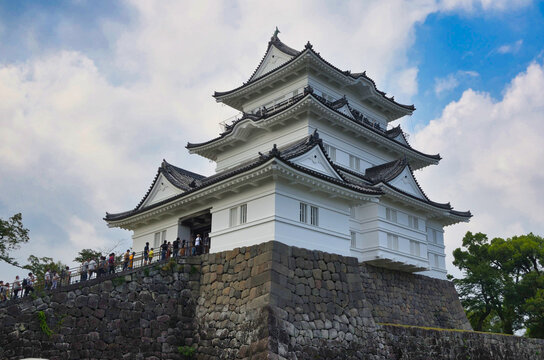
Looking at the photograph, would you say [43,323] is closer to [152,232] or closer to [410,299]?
[152,232]

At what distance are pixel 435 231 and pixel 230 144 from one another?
43.2 feet

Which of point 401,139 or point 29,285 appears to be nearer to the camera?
point 29,285

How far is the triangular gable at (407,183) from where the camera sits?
24.3m

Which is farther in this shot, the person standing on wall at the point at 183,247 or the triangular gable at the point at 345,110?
the triangular gable at the point at 345,110

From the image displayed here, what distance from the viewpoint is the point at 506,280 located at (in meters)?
35.0

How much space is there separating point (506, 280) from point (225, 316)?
86.3 feet

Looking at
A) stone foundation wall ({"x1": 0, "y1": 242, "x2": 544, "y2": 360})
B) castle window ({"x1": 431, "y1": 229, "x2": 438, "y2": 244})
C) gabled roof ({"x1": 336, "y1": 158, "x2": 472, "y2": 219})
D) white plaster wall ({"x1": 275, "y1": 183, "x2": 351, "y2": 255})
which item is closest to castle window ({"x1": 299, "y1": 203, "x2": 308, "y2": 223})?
white plaster wall ({"x1": 275, "y1": 183, "x2": 351, "y2": 255})

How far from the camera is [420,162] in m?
30.7

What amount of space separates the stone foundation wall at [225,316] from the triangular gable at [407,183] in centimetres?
714

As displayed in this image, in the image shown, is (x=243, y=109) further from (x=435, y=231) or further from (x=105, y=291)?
(x=105, y=291)

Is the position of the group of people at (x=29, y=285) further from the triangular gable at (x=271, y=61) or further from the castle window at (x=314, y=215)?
the triangular gable at (x=271, y=61)

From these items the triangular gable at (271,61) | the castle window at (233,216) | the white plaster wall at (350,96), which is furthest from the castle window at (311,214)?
the triangular gable at (271,61)

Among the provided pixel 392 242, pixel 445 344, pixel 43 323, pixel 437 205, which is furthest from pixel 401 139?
pixel 43 323

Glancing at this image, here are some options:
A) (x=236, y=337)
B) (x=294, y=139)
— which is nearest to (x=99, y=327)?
(x=236, y=337)
